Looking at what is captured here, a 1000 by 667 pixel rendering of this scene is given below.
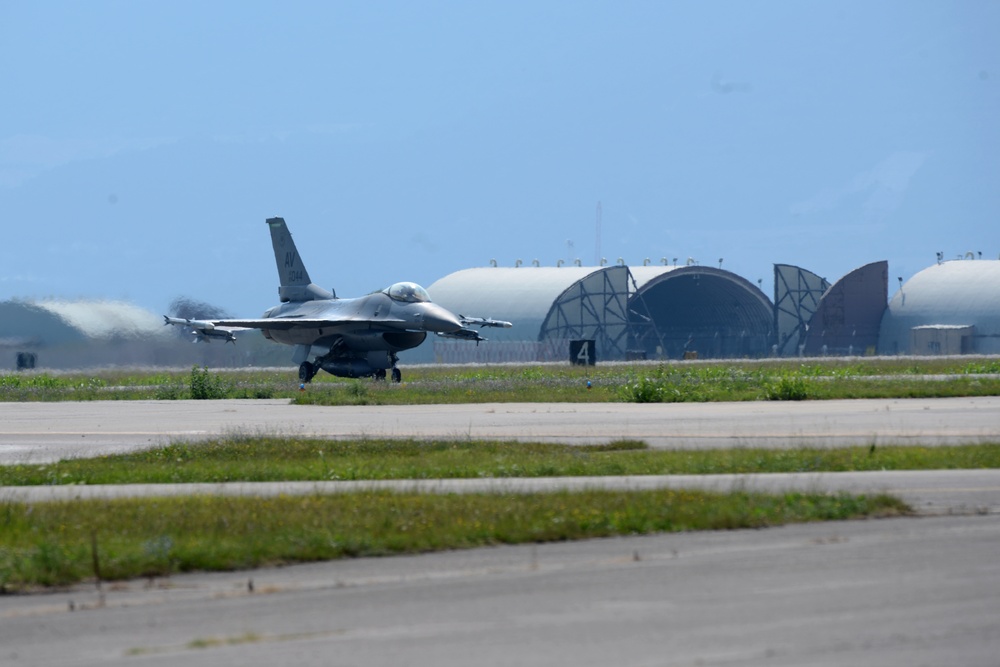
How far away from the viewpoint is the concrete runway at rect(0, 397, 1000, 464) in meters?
23.0

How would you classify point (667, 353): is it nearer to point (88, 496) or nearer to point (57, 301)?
point (57, 301)

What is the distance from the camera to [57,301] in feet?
226

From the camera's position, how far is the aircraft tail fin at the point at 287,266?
58.4 metres

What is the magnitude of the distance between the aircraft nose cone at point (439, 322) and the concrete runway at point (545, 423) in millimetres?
12985

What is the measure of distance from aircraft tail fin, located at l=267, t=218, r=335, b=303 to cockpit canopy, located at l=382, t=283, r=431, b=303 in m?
7.26

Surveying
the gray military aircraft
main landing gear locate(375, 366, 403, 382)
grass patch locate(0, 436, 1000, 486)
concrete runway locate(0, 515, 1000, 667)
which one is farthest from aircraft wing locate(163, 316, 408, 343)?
concrete runway locate(0, 515, 1000, 667)

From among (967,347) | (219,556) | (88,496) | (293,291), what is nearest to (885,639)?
(219,556)

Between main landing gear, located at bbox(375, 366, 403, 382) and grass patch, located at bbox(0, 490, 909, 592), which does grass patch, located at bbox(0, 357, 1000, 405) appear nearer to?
main landing gear, located at bbox(375, 366, 403, 382)

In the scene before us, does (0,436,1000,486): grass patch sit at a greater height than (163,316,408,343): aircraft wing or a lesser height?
lesser

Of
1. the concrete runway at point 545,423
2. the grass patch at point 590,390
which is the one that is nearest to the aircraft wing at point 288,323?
the grass patch at point 590,390

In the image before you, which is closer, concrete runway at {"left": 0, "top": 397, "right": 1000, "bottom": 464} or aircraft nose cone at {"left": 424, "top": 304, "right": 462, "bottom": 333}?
concrete runway at {"left": 0, "top": 397, "right": 1000, "bottom": 464}

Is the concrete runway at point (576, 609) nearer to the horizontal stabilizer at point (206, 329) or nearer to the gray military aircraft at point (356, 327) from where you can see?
the gray military aircraft at point (356, 327)

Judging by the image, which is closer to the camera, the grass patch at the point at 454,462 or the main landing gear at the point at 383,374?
the grass patch at the point at 454,462

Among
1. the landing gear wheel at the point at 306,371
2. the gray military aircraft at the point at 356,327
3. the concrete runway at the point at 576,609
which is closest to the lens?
the concrete runway at the point at 576,609
